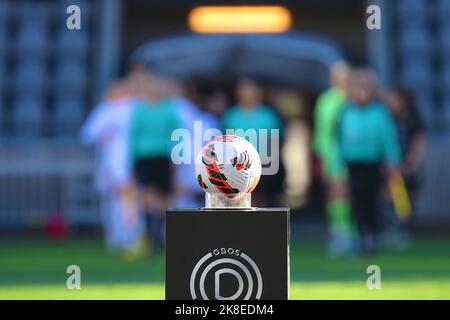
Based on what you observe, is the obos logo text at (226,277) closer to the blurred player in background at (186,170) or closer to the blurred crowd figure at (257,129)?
the blurred crowd figure at (257,129)

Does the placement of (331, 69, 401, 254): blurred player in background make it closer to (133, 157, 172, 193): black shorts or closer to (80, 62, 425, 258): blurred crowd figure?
(80, 62, 425, 258): blurred crowd figure

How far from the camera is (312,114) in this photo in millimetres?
28047

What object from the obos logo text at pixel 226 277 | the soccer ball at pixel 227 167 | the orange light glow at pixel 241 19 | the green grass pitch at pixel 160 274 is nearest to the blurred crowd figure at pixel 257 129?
the green grass pitch at pixel 160 274

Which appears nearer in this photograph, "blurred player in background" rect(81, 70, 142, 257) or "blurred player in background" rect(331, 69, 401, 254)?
"blurred player in background" rect(331, 69, 401, 254)

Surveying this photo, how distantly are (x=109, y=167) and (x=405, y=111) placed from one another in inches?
156

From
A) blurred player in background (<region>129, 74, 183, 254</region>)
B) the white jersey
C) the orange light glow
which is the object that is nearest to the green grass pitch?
blurred player in background (<region>129, 74, 183, 254</region>)

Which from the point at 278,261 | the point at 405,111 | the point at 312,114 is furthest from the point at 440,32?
the point at 278,261

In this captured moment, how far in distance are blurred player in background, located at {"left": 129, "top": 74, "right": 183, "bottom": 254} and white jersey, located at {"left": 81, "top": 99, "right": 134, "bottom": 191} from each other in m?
0.61

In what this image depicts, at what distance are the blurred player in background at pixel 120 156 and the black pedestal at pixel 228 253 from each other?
951 cm

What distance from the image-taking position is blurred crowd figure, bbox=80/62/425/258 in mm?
15398

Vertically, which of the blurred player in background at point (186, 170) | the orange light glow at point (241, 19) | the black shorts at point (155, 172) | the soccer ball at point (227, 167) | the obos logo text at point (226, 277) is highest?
the orange light glow at point (241, 19)

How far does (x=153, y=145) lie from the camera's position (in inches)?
619

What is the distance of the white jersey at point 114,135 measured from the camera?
16.9 metres
